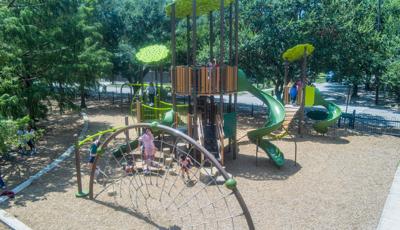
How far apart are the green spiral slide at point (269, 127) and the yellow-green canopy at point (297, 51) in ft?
10.7

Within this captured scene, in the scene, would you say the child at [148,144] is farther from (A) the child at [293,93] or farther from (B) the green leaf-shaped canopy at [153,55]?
(A) the child at [293,93]

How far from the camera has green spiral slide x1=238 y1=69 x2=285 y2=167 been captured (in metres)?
11.6

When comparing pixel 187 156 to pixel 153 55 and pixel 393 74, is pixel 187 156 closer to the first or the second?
pixel 153 55

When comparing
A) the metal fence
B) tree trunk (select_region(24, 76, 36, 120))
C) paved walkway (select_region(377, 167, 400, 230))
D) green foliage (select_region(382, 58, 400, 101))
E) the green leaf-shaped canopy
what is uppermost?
the green leaf-shaped canopy

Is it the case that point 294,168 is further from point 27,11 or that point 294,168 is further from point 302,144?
point 27,11

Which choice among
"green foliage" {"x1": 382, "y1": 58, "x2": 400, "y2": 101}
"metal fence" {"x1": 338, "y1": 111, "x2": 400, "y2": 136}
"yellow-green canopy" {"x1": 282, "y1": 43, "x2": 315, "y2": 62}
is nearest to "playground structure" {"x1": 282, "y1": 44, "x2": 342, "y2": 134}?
"yellow-green canopy" {"x1": 282, "y1": 43, "x2": 315, "y2": 62}

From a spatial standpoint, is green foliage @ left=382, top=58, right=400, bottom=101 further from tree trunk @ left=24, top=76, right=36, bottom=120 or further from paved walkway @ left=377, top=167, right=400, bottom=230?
tree trunk @ left=24, top=76, right=36, bottom=120

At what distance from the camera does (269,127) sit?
11.6 metres

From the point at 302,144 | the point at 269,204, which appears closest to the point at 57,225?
the point at 269,204

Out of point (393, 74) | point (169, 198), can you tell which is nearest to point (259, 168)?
point (169, 198)

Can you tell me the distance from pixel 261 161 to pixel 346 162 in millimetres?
3051

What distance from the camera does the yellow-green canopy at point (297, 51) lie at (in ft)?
49.9

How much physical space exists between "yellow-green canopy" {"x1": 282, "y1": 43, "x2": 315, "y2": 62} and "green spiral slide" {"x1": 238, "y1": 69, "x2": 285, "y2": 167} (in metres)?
3.27

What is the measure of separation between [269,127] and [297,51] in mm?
5773
